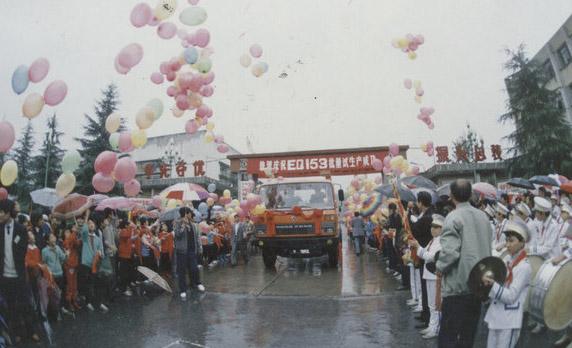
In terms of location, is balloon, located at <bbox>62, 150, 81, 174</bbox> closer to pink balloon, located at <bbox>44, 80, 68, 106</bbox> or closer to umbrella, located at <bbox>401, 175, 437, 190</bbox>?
pink balloon, located at <bbox>44, 80, 68, 106</bbox>

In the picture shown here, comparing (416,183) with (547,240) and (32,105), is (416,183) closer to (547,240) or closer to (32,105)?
(547,240)

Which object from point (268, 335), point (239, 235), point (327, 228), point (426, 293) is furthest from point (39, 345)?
point (239, 235)

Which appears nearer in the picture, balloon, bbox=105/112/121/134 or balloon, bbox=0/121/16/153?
balloon, bbox=0/121/16/153

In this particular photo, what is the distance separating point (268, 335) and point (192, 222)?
433cm

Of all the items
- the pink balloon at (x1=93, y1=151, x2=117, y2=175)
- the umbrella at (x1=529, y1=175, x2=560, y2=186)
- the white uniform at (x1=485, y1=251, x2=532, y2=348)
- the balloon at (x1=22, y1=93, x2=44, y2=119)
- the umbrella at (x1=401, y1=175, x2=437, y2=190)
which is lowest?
the white uniform at (x1=485, y1=251, x2=532, y2=348)

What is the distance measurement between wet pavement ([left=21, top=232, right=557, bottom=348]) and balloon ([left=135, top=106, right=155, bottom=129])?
3.48 m

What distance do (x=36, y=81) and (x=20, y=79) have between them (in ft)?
0.78

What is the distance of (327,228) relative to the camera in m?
11.9

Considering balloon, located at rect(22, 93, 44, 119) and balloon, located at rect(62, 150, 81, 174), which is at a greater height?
balloon, located at rect(22, 93, 44, 119)

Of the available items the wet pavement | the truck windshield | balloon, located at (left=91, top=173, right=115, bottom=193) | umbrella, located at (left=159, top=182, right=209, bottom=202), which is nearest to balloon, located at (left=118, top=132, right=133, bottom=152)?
balloon, located at (left=91, top=173, right=115, bottom=193)

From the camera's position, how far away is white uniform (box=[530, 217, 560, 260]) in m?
5.98

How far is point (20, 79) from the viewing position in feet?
22.1

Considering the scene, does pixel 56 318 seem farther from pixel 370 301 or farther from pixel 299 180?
pixel 299 180

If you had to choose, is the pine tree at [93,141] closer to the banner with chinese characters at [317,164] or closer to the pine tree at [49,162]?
the pine tree at [49,162]
